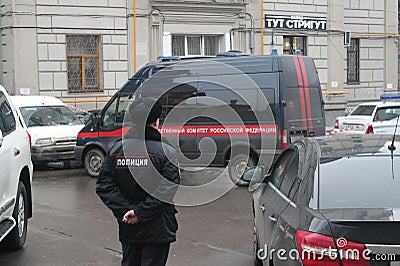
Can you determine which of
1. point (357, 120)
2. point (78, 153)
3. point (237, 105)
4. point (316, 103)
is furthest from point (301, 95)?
point (357, 120)

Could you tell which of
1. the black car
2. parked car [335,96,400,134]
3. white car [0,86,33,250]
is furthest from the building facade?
the black car

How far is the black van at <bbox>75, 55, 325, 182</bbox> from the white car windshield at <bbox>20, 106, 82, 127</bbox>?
351 centimetres

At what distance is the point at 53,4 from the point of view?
21.5 metres

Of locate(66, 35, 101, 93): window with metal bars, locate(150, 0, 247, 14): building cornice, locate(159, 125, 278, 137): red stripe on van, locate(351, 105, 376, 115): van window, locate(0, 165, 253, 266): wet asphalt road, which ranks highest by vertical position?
locate(150, 0, 247, 14): building cornice

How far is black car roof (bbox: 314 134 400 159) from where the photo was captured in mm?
4992

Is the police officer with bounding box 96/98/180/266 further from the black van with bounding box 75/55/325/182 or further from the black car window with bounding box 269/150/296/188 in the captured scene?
the black van with bounding box 75/55/325/182

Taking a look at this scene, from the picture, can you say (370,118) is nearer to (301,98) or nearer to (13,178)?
(301,98)

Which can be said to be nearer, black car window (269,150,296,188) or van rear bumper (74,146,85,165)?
black car window (269,150,296,188)

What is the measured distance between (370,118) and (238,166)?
276 inches

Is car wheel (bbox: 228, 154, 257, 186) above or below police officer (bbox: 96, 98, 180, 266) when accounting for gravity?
below

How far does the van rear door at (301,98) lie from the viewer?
12422 millimetres

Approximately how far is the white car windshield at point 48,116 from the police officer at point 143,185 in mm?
11358

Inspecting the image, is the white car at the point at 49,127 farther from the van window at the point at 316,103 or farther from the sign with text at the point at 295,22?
the sign with text at the point at 295,22

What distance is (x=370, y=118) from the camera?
18.6 meters
